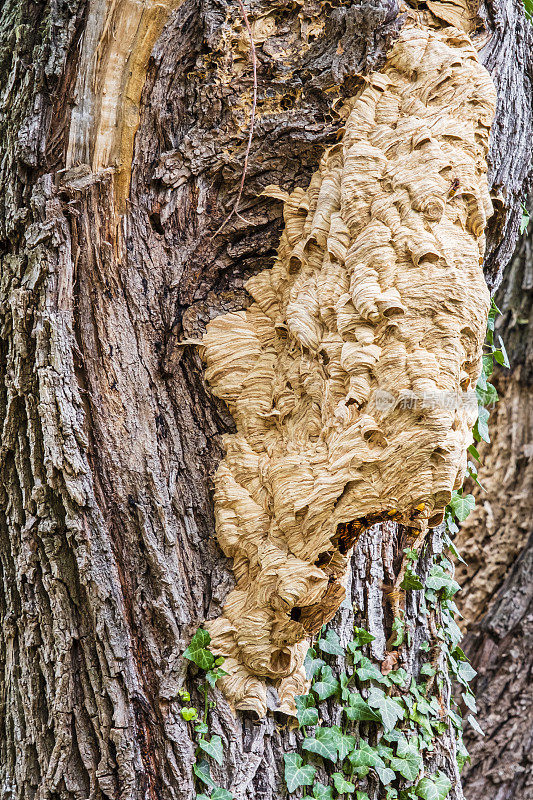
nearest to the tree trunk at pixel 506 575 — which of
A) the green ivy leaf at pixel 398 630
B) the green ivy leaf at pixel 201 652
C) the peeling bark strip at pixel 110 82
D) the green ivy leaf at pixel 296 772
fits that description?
the green ivy leaf at pixel 398 630

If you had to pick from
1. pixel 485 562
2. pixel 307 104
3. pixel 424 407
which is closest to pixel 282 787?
pixel 424 407

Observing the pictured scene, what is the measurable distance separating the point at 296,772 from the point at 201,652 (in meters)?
0.51

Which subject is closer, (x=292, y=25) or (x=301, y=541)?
(x=301, y=541)

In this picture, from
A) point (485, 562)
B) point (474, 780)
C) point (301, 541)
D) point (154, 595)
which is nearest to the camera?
point (301, 541)

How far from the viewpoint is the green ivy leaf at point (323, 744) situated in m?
2.16

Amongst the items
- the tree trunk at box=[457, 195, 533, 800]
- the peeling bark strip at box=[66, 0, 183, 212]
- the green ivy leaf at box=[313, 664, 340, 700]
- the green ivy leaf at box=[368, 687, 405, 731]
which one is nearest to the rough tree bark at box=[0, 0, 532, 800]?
the peeling bark strip at box=[66, 0, 183, 212]

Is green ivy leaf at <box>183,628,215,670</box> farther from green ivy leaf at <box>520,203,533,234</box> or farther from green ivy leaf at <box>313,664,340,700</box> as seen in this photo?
green ivy leaf at <box>520,203,533,234</box>

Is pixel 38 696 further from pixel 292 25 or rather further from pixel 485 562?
pixel 485 562

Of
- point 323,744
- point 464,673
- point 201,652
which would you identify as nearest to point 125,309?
point 201,652

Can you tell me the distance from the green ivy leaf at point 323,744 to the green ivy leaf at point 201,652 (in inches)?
18.5

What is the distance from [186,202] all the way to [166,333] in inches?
19.0

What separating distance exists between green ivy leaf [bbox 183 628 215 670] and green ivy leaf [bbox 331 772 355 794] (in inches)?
24.8

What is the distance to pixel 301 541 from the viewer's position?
1.96m

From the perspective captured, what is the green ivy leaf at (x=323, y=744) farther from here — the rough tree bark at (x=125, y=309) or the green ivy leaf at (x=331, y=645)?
the green ivy leaf at (x=331, y=645)
